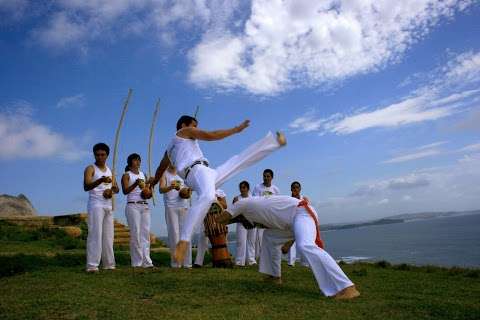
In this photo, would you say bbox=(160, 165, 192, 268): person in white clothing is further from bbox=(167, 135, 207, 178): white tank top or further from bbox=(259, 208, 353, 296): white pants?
bbox=(259, 208, 353, 296): white pants

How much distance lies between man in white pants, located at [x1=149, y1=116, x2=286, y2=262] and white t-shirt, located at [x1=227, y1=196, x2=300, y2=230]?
61 centimetres

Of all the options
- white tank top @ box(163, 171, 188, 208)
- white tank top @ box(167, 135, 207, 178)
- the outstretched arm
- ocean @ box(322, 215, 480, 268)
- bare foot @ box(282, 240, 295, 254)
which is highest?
the outstretched arm

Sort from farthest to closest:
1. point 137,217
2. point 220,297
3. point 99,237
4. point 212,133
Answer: point 137,217
point 99,237
point 212,133
point 220,297

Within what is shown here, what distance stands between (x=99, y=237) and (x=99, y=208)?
0.53m

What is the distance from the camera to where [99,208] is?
26.3ft

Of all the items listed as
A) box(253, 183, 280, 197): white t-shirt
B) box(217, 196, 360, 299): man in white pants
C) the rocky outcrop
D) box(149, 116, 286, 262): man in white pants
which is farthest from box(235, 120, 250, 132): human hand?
the rocky outcrop

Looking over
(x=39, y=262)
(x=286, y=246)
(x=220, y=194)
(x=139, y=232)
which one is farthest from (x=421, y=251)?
(x=286, y=246)

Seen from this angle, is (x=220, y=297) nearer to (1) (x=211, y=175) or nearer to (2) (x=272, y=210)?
(2) (x=272, y=210)

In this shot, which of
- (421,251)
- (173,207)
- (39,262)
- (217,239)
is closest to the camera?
(217,239)

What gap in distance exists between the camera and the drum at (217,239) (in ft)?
29.9

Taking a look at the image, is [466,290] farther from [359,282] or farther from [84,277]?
[84,277]

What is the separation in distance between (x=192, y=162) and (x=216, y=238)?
10.6 ft

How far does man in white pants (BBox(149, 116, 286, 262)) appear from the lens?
6.10 metres

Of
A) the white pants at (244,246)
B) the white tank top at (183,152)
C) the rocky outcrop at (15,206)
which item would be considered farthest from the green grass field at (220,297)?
the rocky outcrop at (15,206)
